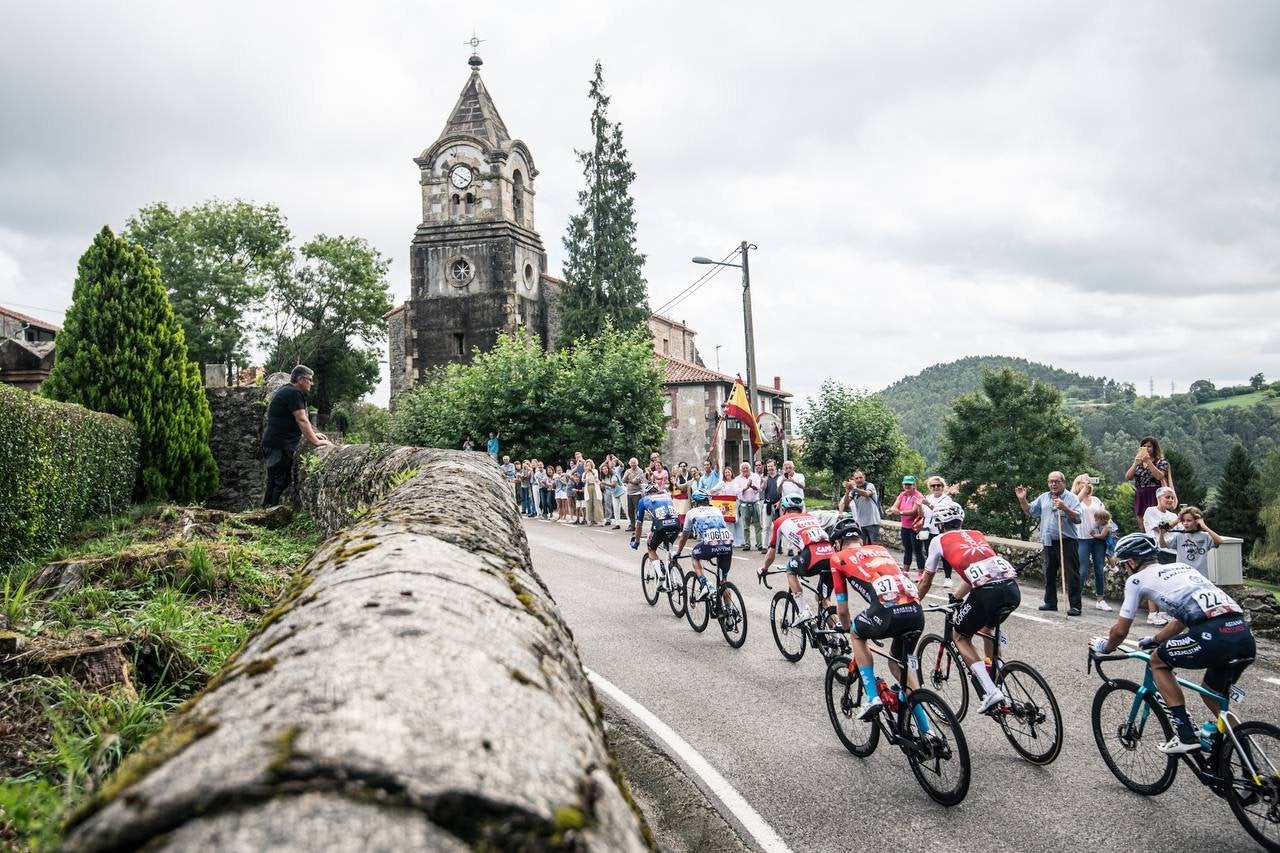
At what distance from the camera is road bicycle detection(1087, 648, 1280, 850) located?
517 cm

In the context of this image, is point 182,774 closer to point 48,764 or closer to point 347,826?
point 347,826

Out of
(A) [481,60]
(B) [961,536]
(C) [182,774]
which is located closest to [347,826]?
(C) [182,774]

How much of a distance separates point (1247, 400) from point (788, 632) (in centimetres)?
17884

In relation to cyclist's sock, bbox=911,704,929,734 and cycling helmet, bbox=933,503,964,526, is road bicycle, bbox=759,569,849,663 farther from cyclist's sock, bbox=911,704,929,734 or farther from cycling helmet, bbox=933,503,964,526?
cyclist's sock, bbox=911,704,929,734

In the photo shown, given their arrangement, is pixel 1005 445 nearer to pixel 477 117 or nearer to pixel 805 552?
pixel 477 117

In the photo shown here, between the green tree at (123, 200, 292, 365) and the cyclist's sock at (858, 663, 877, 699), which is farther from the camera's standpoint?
the green tree at (123, 200, 292, 365)

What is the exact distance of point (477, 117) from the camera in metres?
48.4

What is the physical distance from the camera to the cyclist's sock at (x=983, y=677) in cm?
682

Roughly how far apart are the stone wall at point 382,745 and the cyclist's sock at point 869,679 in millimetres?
4809

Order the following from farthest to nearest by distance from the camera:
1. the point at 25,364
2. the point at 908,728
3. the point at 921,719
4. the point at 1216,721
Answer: the point at 25,364, the point at 908,728, the point at 921,719, the point at 1216,721

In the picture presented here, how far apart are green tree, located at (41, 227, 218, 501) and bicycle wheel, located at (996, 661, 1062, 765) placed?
41.4 ft

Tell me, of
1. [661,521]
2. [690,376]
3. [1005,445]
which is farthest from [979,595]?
[690,376]

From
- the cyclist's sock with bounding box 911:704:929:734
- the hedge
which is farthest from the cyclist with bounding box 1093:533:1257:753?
the hedge

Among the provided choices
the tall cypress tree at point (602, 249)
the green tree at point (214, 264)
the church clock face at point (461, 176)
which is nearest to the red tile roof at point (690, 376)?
the tall cypress tree at point (602, 249)
